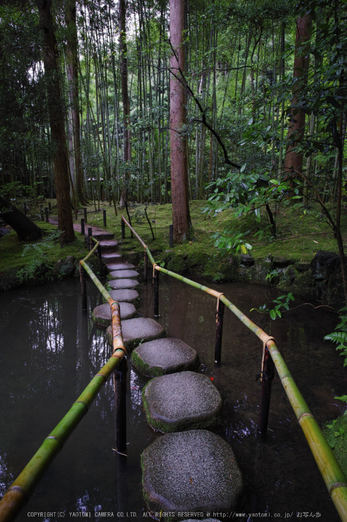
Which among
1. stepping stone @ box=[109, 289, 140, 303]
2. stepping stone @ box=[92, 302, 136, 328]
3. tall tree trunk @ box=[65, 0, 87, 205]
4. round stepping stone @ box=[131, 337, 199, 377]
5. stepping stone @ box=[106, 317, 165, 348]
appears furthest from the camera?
tall tree trunk @ box=[65, 0, 87, 205]

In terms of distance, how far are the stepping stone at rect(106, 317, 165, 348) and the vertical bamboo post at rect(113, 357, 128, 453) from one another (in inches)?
52.1

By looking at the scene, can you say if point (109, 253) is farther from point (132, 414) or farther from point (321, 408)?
point (321, 408)

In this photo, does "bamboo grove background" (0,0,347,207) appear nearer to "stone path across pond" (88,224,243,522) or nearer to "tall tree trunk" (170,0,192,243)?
"tall tree trunk" (170,0,192,243)

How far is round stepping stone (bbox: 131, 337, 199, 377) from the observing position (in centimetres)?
273

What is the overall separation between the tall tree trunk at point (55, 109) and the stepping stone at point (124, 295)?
2.93m

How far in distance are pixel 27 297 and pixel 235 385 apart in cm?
415

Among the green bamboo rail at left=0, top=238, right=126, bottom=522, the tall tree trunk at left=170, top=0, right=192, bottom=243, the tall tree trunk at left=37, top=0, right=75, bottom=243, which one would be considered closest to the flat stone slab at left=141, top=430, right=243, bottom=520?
the green bamboo rail at left=0, top=238, right=126, bottom=522

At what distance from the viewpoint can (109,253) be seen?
7.05 metres

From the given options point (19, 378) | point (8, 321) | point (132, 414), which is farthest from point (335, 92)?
point (8, 321)

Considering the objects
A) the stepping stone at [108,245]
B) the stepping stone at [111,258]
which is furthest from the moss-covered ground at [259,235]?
the stepping stone at [111,258]

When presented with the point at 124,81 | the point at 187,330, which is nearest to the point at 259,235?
the point at 187,330

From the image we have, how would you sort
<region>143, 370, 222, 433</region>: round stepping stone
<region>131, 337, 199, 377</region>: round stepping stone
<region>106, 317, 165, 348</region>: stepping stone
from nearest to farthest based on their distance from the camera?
<region>143, 370, 222, 433</region>: round stepping stone → <region>131, 337, 199, 377</region>: round stepping stone → <region>106, 317, 165, 348</region>: stepping stone

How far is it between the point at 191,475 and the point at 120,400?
569 mm

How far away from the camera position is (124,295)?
185 inches
